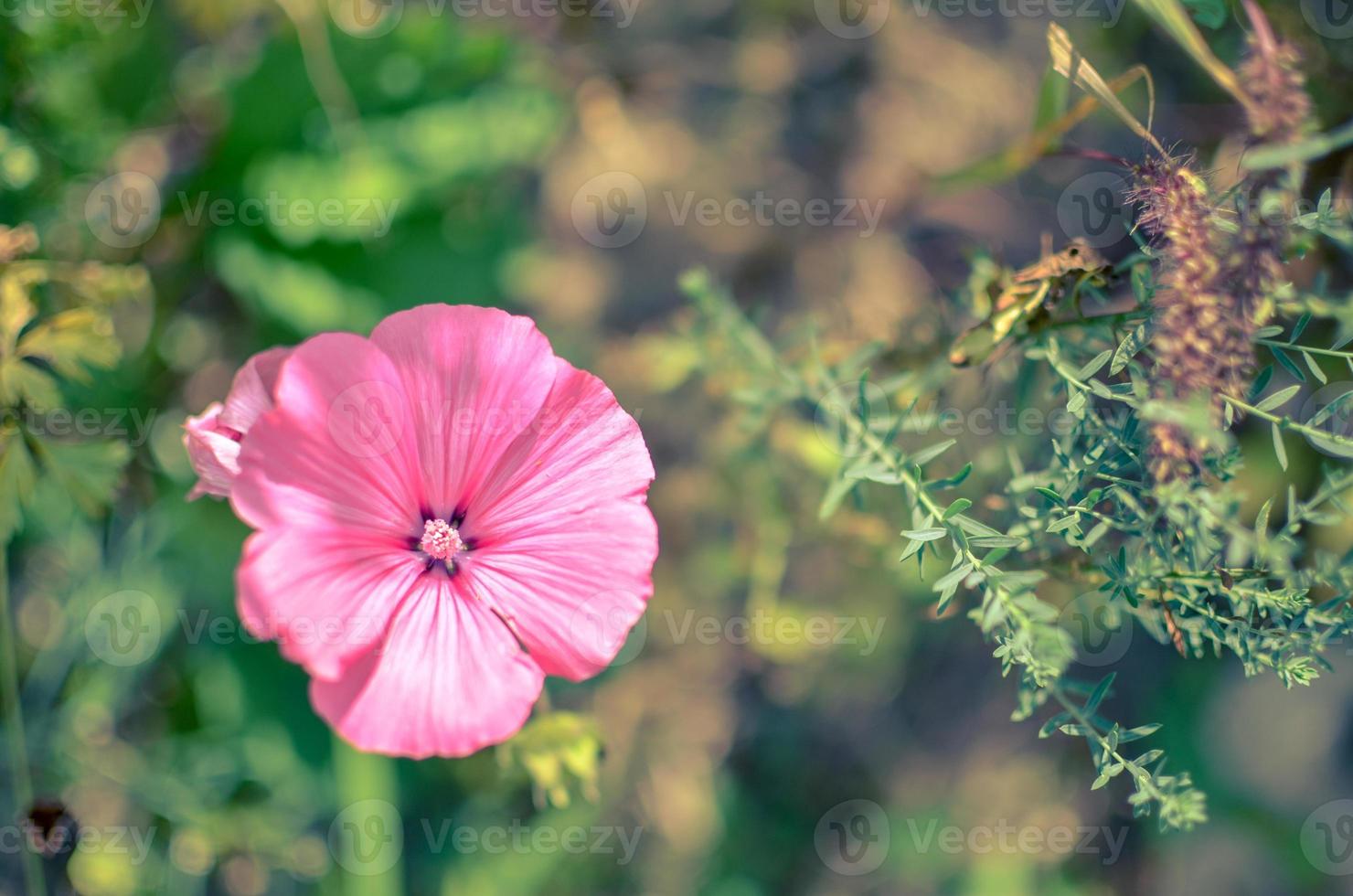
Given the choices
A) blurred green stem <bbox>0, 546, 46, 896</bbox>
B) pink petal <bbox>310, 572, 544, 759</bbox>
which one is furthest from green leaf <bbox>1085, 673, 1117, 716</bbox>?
blurred green stem <bbox>0, 546, 46, 896</bbox>

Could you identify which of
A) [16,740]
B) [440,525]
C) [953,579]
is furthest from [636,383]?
[16,740]

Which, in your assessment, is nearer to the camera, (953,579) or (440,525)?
(953,579)

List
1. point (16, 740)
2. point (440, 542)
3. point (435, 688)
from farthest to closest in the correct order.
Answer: point (16, 740)
point (440, 542)
point (435, 688)

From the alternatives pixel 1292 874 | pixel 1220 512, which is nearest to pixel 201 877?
pixel 1220 512

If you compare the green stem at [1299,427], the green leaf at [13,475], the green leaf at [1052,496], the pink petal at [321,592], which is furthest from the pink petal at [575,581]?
the green leaf at [13,475]

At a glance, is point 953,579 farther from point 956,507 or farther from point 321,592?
point 321,592

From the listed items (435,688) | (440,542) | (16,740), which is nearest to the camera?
(435,688)
